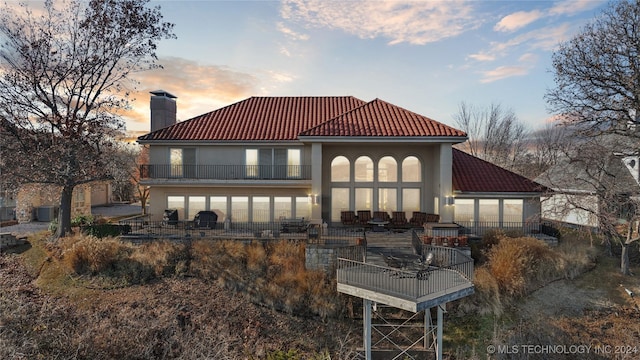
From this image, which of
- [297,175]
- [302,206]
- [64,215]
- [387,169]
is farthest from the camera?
[387,169]

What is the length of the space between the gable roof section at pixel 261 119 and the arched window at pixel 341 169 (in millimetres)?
3190

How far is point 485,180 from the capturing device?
69.5 feet

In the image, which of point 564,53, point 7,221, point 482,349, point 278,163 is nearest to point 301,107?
point 278,163

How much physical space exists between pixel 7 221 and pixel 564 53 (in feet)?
129

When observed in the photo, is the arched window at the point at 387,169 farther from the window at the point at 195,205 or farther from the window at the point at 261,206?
the window at the point at 195,205

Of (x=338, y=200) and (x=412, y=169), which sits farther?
(x=338, y=200)

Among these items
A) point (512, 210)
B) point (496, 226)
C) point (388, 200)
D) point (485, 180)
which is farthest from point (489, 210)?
point (388, 200)

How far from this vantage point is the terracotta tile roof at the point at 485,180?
67.3 feet

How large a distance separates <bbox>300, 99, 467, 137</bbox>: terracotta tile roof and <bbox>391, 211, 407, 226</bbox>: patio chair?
17.0 ft

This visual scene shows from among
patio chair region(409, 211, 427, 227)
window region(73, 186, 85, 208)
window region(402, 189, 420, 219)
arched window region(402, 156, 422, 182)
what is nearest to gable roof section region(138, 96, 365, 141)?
arched window region(402, 156, 422, 182)

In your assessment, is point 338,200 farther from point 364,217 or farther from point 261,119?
point 261,119

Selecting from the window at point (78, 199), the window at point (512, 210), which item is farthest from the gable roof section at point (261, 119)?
the window at point (78, 199)

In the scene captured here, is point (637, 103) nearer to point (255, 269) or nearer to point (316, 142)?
point (316, 142)

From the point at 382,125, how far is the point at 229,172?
10.5 m
